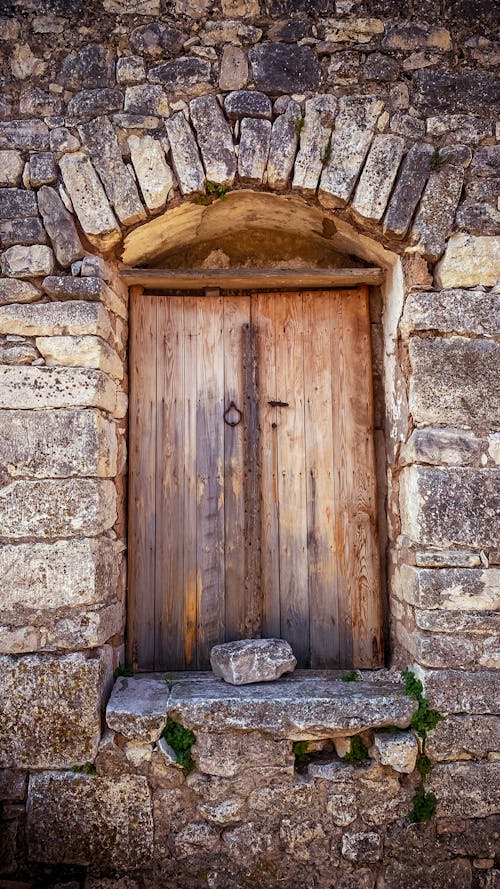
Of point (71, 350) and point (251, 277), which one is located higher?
point (251, 277)

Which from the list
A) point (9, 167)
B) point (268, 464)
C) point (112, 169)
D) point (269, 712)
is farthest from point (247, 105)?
point (269, 712)

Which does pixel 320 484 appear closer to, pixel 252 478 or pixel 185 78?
pixel 252 478

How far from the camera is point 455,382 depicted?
2.54 m

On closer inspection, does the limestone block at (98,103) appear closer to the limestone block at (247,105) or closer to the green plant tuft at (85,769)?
the limestone block at (247,105)

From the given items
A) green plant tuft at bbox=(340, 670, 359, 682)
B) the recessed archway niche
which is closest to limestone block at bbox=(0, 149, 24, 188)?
the recessed archway niche

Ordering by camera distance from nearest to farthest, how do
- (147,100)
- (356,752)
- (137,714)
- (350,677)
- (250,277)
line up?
(137,714), (356,752), (147,100), (350,677), (250,277)

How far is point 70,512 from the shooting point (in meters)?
2.48

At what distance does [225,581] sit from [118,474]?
0.76 metres

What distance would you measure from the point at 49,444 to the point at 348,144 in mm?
1848

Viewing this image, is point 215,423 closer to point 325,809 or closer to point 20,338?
point 20,338

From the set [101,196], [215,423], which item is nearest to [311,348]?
[215,423]

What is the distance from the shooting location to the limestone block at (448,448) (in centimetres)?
251

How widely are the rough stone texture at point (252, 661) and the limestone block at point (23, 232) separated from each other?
80.1 inches

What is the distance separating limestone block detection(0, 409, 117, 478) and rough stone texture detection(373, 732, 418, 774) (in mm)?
1647
